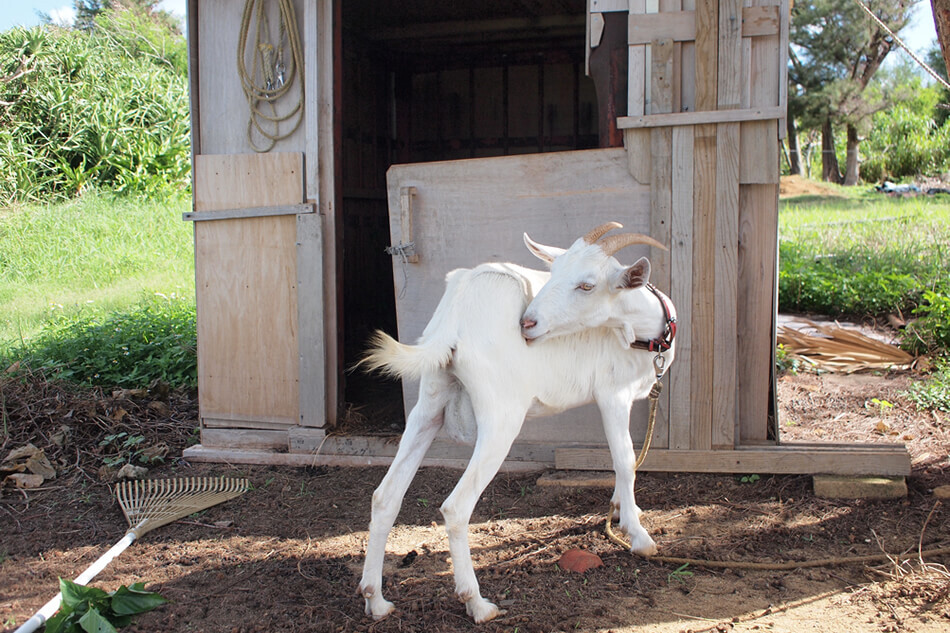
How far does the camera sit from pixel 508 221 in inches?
184

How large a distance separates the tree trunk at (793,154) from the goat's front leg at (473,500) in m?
26.2

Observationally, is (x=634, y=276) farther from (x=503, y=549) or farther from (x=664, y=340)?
(x=503, y=549)

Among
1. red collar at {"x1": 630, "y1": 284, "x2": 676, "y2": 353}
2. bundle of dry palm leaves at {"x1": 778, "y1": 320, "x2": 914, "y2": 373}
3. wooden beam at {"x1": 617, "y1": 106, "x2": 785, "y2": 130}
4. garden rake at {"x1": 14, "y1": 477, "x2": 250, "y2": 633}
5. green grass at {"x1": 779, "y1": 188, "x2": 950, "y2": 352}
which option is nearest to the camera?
red collar at {"x1": 630, "y1": 284, "x2": 676, "y2": 353}

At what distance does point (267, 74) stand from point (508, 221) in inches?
78.5

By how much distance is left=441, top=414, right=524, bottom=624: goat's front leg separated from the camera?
9.82 feet

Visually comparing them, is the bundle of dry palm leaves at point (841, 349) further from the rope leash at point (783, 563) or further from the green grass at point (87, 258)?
the green grass at point (87, 258)

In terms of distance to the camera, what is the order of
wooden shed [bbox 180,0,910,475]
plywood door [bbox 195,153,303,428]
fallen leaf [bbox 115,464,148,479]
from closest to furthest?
wooden shed [bbox 180,0,910,475]
fallen leaf [bbox 115,464,148,479]
plywood door [bbox 195,153,303,428]

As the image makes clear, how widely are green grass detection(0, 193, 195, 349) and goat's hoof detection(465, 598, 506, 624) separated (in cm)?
702

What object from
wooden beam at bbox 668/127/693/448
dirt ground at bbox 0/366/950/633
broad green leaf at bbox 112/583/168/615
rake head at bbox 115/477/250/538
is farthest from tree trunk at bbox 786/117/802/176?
broad green leaf at bbox 112/583/168/615

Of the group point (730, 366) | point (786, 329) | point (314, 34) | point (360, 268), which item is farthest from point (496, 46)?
point (730, 366)

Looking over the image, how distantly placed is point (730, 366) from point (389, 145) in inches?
199

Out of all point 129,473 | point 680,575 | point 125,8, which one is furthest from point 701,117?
point 125,8

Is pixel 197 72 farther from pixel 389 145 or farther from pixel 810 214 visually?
pixel 810 214

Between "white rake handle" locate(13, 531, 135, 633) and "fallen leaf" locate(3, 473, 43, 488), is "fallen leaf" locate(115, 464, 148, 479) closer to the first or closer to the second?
"fallen leaf" locate(3, 473, 43, 488)
